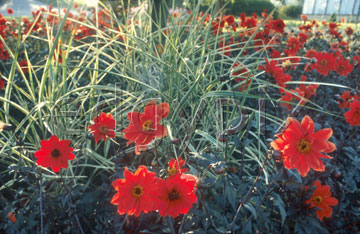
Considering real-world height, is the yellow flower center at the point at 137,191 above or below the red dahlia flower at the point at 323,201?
above

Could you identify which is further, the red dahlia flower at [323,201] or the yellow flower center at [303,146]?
the red dahlia flower at [323,201]

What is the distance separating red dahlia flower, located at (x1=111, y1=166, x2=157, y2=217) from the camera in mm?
883

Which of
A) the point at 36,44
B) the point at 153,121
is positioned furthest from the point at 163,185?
the point at 36,44

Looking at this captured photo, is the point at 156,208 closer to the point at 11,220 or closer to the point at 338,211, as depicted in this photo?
the point at 11,220

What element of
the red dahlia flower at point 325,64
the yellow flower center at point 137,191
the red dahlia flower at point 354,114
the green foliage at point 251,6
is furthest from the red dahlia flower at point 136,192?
the green foliage at point 251,6

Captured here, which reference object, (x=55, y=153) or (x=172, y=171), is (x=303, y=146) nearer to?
(x=172, y=171)

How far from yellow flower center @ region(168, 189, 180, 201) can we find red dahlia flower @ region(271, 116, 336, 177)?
0.94 ft

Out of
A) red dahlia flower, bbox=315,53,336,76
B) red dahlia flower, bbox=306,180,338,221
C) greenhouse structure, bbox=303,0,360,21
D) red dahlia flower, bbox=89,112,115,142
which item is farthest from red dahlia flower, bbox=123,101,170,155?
greenhouse structure, bbox=303,0,360,21

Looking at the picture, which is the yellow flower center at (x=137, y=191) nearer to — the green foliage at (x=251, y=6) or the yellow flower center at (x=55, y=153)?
the yellow flower center at (x=55, y=153)

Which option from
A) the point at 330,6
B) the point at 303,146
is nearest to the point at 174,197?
the point at 303,146

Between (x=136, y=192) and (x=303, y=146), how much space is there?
0.44 metres

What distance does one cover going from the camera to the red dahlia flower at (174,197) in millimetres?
880

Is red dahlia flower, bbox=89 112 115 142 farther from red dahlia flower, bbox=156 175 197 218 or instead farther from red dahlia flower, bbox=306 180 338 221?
red dahlia flower, bbox=306 180 338 221

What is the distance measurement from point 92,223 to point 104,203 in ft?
0.71
